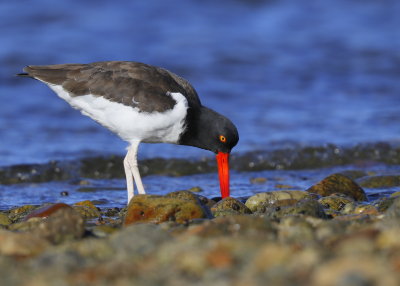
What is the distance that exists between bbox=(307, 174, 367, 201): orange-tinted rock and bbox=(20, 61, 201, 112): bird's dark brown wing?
1.64 m

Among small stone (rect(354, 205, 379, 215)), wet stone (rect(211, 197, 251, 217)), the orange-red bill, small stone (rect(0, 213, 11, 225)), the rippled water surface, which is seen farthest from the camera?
the rippled water surface

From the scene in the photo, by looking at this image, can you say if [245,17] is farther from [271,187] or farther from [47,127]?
[271,187]

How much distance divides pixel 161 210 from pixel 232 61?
10.7 m

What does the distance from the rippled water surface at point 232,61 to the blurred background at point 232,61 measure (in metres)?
0.03

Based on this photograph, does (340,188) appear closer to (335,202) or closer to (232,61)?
(335,202)

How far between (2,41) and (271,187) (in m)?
10.4

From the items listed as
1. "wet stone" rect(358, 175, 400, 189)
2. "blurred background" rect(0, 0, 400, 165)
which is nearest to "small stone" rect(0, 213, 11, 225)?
"blurred background" rect(0, 0, 400, 165)

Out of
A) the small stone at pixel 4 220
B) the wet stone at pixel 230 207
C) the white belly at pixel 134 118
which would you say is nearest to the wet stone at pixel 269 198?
the wet stone at pixel 230 207

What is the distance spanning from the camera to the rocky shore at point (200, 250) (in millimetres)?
3289

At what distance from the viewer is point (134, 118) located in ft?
22.1

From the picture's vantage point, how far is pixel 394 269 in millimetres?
3326

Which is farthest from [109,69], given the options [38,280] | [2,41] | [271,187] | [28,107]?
[2,41]

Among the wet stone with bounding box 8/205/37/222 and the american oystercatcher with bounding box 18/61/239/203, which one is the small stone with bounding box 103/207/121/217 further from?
the wet stone with bounding box 8/205/37/222

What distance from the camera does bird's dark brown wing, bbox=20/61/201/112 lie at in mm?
6789
